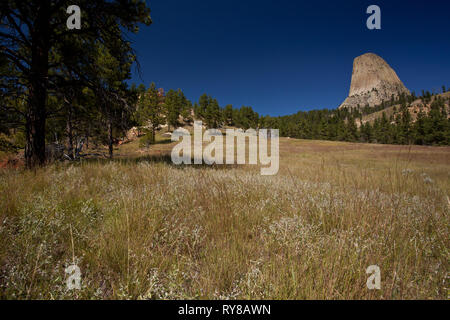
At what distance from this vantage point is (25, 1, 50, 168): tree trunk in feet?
15.0

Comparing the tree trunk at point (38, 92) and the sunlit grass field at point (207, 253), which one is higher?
the tree trunk at point (38, 92)

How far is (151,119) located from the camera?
3900cm

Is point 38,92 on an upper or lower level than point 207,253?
upper

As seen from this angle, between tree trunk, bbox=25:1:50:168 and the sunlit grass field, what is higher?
tree trunk, bbox=25:1:50:168

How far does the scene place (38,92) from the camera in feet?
14.9

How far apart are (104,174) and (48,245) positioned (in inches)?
137

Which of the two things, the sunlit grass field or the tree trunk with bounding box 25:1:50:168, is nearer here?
the sunlit grass field

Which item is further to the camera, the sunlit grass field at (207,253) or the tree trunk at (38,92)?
the tree trunk at (38,92)

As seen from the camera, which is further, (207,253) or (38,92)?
(38,92)

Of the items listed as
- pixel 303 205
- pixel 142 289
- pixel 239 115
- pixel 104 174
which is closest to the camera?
pixel 142 289

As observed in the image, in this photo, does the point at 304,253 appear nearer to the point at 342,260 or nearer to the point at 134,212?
the point at 342,260

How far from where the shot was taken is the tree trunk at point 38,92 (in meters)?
4.57

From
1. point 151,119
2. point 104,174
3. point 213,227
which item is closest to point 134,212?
point 213,227
